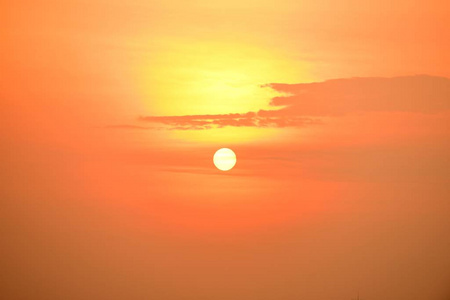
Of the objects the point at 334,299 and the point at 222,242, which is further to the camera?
the point at 222,242

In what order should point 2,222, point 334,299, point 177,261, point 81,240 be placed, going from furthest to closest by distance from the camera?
point 177,261 < point 81,240 < point 334,299 < point 2,222

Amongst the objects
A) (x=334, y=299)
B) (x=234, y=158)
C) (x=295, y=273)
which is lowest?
(x=334, y=299)

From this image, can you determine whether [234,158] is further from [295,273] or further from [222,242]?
[295,273]

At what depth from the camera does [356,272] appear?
37125 millimetres

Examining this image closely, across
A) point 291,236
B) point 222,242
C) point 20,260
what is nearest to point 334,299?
point 291,236

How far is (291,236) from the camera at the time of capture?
38250mm

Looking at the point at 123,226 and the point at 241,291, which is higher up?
the point at 123,226

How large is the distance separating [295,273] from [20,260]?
654 inches

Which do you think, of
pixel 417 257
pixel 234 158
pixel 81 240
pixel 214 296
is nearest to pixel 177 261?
pixel 214 296

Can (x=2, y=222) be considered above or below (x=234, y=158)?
below

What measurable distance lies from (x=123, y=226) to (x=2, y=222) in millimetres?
7926

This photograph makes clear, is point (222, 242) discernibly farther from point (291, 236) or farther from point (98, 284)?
point (98, 284)

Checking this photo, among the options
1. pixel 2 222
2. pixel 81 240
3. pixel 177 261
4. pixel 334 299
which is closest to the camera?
pixel 2 222

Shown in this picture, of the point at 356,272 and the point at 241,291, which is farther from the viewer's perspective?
the point at 241,291
